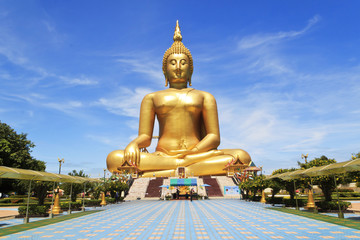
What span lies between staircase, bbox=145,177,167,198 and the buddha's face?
413 inches

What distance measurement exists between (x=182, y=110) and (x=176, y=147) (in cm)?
369

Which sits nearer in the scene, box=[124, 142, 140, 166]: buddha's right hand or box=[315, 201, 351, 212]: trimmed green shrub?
box=[315, 201, 351, 212]: trimmed green shrub

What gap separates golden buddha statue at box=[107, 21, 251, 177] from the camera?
82.9ft

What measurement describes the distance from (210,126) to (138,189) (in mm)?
9184

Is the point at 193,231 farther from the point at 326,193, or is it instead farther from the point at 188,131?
the point at 188,131

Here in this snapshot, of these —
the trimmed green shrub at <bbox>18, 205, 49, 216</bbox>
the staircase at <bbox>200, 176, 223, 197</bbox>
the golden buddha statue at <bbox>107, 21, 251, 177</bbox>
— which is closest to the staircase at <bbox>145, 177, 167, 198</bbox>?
the golden buddha statue at <bbox>107, 21, 251, 177</bbox>

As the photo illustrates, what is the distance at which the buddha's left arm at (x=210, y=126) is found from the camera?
25.9 m

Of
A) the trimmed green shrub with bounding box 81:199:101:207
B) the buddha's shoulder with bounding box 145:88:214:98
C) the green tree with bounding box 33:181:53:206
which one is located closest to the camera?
the green tree with bounding box 33:181:53:206

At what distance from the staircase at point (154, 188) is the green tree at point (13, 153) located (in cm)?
1077

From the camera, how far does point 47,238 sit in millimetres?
6758

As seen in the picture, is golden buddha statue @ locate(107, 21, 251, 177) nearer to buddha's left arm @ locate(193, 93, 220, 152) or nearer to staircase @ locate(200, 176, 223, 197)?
buddha's left arm @ locate(193, 93, 220, 152)

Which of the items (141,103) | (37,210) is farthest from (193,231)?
(141,103)

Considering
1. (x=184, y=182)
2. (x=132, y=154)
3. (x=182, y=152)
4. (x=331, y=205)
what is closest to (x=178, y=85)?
(x=182, y=152)

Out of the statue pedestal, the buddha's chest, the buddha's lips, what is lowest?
the statue pedestal
